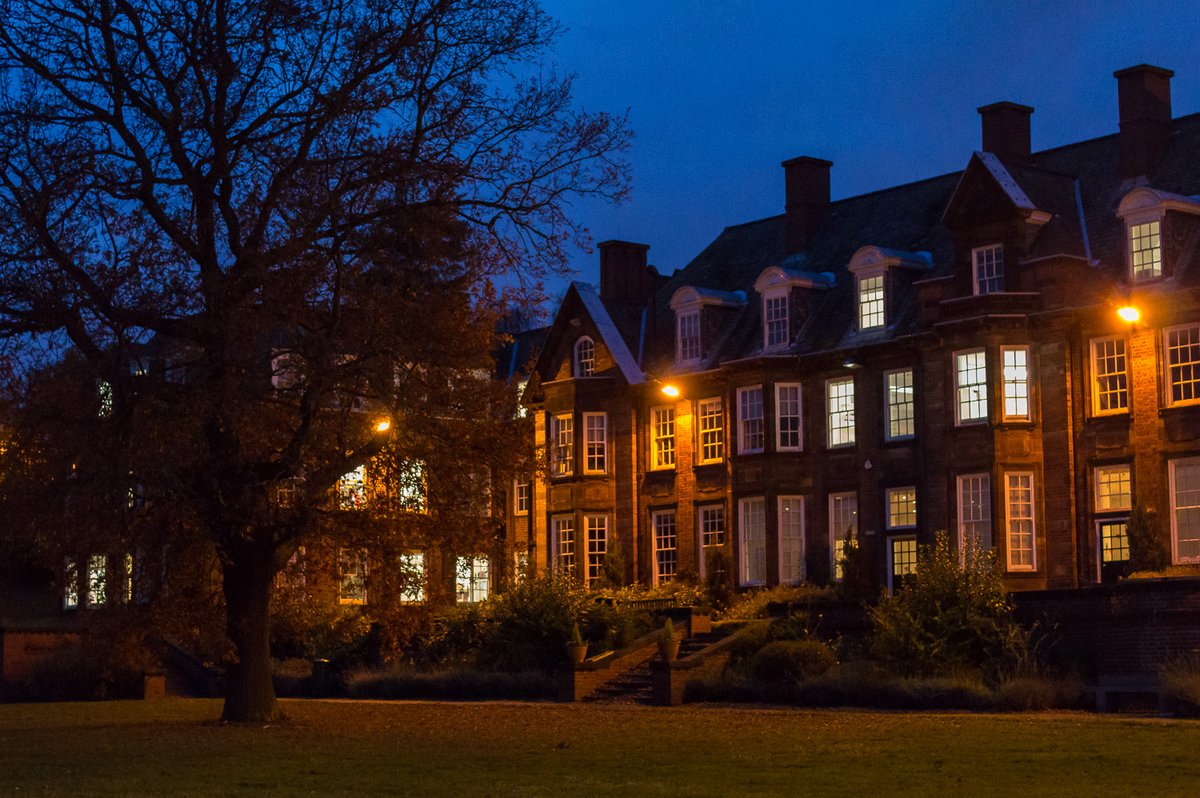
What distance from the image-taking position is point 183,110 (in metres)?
26.9

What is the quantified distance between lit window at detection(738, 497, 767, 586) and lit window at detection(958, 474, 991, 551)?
7.32 m

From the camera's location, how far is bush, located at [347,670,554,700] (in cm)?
3750

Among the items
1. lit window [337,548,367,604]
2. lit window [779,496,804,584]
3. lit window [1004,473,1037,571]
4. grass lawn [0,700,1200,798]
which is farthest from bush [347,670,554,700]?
lit window [1004,473,1037,571]

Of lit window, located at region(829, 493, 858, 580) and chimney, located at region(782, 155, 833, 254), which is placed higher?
chimney, located at region(782, 155, 833, 254)

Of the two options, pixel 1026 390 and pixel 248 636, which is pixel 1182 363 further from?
pixel 248 636

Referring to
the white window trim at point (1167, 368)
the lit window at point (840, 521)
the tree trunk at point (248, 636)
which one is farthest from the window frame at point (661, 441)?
the tree trunk at point (248, 636)

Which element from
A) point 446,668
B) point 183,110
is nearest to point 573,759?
point 183,110

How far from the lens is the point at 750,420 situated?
48812mm

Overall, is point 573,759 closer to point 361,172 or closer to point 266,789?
point 266,789

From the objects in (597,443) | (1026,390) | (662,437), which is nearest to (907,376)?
(1026,390)

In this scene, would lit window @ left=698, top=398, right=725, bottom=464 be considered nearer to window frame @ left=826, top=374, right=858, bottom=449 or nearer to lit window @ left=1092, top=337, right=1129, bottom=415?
window frame @ left=826, top=374, right=858, bottom=449

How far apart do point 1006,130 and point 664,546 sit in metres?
15.6

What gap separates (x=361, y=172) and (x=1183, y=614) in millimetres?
15815

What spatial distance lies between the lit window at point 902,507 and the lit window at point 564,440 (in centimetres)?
1150
